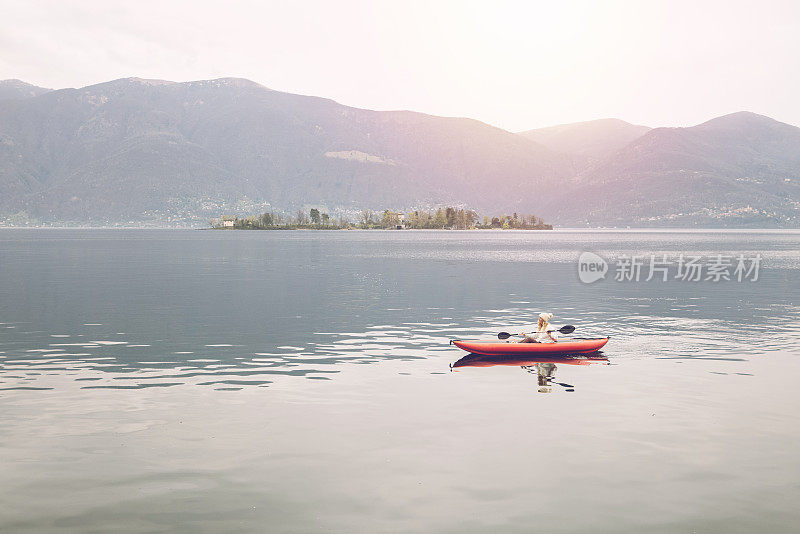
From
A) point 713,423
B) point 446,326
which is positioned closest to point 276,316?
point 446,326

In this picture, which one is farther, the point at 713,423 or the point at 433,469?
the point at 713,423

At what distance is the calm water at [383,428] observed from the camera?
17469 millimetres

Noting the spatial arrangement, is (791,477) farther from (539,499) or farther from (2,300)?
(2,300)

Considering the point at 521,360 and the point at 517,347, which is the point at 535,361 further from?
the point at 517,347

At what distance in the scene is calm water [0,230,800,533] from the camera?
17.5 meters

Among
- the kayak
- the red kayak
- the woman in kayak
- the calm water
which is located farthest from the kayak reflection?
the woman in kayak

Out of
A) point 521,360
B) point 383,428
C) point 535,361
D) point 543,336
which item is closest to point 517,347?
point 521,360

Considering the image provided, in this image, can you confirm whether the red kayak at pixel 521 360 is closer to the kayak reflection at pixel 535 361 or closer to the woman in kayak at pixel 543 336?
the kayak reflection at pixel 535 361

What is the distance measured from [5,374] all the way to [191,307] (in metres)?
30.0

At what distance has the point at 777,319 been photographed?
57469mm

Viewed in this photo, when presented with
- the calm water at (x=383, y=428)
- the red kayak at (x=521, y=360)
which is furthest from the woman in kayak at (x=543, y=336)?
the calm water at (x=383, y=428)

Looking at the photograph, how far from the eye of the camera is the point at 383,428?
81.3ft

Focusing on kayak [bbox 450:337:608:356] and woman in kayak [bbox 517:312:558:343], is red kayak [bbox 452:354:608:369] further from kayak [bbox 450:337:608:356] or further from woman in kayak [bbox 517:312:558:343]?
Answer: woman in kayak [bbox 517:312:558:343]

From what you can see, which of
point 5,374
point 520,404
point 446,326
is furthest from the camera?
point 446,326
